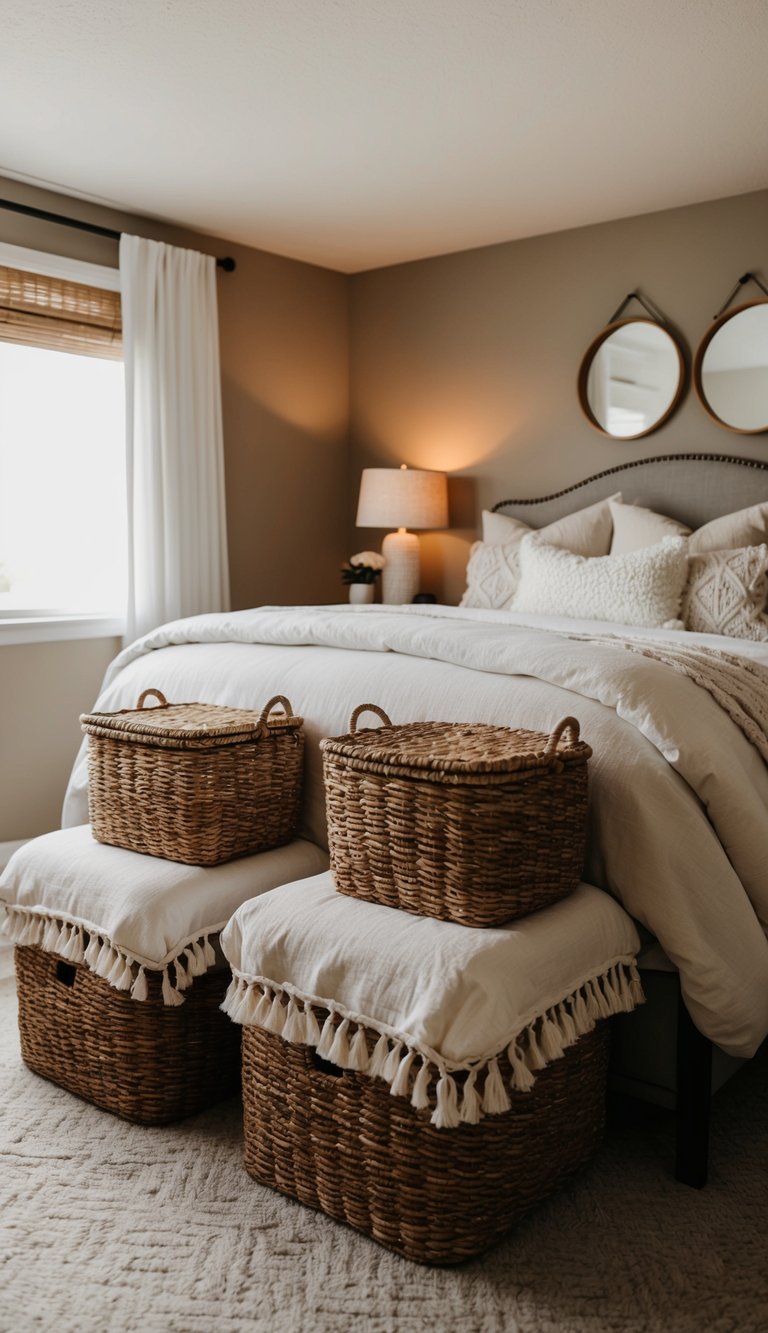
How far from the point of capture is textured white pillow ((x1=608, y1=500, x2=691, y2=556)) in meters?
3.89

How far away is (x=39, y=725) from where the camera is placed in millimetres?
3982

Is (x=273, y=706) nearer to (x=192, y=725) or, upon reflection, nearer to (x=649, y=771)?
(x=192, y=725)

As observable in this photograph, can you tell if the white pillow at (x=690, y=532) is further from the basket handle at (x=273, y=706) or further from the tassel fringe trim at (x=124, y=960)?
the tassel fringe trim at (x=124, y=960)

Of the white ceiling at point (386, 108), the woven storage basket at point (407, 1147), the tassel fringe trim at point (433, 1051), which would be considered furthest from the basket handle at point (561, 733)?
the white ceiling at point (386, 108)

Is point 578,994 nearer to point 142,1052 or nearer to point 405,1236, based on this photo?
point 405,1236

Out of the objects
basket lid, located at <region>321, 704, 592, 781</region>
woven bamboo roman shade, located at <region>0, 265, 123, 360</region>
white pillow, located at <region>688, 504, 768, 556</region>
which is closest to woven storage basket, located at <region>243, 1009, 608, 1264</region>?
basket lid, located at <region>321, 704, 592, 781</region>

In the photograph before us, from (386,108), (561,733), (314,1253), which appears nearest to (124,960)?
(314,1253)

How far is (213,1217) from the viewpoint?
182cm

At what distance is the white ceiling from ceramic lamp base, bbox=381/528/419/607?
4.32 ft

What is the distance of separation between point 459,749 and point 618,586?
1.80 m

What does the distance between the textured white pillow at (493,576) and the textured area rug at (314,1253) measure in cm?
245

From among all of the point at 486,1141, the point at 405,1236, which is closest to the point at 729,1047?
the point at 486,1141

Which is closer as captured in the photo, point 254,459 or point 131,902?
point 131,902

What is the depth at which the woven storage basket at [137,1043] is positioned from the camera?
2.10 metres
